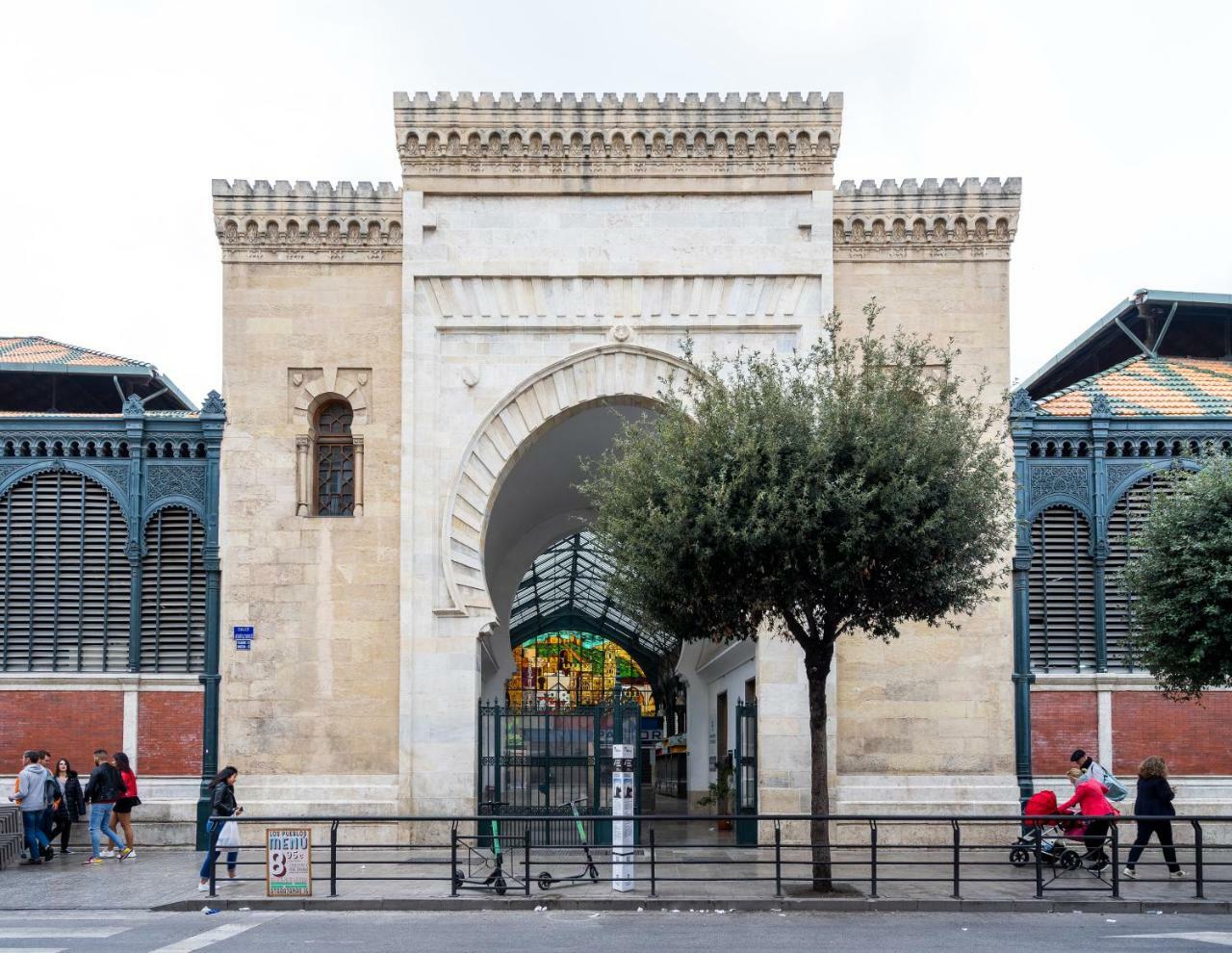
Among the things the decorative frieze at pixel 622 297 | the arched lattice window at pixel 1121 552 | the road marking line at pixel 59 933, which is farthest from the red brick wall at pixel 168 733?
the arched lattice window at pixel 1121 552

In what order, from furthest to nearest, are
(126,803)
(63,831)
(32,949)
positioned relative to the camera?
(63,831), (126,803), (32,949)

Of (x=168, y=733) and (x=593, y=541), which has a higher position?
(x=593, y=541)

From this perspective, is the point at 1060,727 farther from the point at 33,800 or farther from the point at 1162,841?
the point at 33,800

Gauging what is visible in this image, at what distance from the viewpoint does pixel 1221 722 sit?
21.3 m

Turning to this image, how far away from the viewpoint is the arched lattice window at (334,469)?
21906 mm

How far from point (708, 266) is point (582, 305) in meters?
1.94

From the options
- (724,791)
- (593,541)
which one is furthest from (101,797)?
(724,791)

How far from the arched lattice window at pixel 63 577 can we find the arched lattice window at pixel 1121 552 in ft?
47.8

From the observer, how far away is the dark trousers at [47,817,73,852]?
20453mm

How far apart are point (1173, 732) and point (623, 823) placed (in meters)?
9.47

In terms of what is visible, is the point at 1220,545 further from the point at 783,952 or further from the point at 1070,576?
the point at 783,952

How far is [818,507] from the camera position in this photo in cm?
1586

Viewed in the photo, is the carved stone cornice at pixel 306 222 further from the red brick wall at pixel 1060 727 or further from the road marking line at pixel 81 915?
the red brick wall at pixel 1060 727

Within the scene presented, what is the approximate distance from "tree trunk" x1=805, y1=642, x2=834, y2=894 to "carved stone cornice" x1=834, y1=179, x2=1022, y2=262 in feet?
23.9
